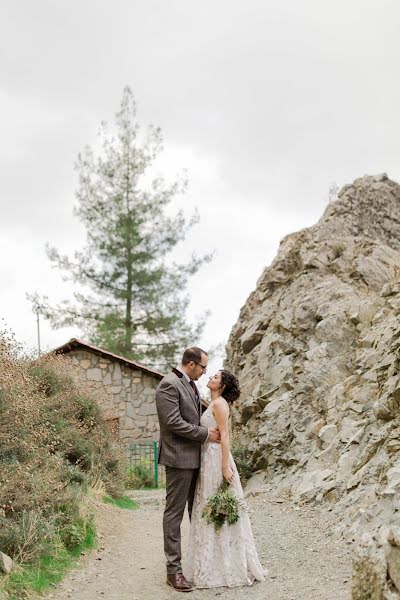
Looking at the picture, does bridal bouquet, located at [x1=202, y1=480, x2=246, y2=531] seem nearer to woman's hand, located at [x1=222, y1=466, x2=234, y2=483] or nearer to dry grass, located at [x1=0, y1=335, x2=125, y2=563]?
woman's hand, located at [x1=222, y1=466, x2=234, y2=483]

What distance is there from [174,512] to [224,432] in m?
0.94

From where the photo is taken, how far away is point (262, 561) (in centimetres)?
757

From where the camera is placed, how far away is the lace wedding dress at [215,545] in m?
6.47

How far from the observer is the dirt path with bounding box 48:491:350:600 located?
630 cm

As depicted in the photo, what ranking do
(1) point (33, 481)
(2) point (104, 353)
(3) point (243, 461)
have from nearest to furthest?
(1) point (33, 481) → (3) point (243, 461) → (2) point (104, 353)

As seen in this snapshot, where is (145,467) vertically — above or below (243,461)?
below

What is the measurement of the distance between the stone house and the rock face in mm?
3954

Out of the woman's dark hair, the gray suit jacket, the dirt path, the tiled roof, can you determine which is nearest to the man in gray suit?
the gray suit jacket

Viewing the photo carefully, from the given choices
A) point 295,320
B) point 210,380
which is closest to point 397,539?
point 210,380

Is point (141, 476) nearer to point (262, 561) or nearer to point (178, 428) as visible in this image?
point (262, 561)

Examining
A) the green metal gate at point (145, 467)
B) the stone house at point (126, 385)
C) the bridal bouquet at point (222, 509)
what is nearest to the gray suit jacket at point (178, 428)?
the bridal bouquet at point (222, 509)

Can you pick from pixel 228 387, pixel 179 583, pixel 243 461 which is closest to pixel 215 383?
pixel 228 387

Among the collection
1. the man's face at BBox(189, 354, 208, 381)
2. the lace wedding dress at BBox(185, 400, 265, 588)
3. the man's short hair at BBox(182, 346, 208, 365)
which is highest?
the man's short hair at BBox(182, 346, 208, 365)

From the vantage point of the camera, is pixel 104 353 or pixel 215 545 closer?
pixel 215 545
